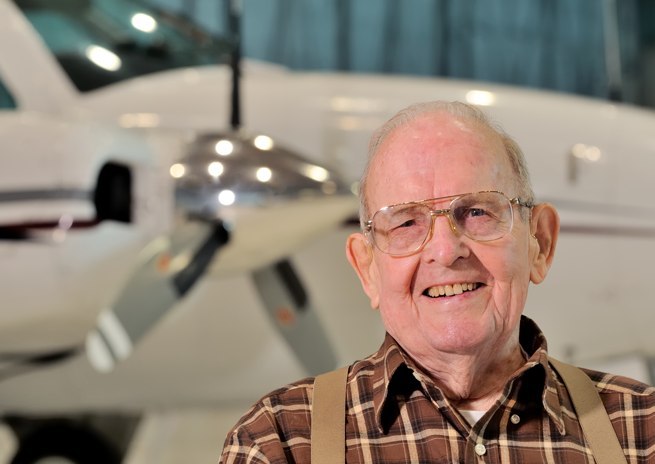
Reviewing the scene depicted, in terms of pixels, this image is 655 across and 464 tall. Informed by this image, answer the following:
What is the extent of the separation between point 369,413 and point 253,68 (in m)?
3.82

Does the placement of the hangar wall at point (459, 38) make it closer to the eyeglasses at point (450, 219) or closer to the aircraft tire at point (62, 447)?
the aircraft tire at point (62, 447)

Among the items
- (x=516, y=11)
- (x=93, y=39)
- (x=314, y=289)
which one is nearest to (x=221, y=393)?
(x=314, y=289)

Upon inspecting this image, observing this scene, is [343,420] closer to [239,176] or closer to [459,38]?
[239,176]

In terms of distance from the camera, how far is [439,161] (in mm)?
1334

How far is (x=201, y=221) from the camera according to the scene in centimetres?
340

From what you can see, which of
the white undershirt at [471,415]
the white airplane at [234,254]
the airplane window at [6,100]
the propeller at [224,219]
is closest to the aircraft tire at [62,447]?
the white airplane at [234,254]

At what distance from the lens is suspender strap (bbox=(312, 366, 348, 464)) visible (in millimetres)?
1266

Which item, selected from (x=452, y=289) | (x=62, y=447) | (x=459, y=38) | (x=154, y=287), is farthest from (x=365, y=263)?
(x=459, y=38)

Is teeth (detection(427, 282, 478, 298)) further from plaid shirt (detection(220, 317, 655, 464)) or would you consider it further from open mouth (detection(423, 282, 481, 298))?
plaid shirt (detection(220, 317, 655, 464))

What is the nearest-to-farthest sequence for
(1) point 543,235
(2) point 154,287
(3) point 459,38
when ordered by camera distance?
1. (1) point 543,235
2. (2) point 154,287
3. (3) point 459,38

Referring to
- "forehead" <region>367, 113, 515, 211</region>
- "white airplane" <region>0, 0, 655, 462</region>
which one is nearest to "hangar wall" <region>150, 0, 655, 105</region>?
"white airplane" <region>0, 0, 655, 462</region>

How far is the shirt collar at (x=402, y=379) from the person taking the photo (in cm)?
131

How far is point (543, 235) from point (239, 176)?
1.93 meters

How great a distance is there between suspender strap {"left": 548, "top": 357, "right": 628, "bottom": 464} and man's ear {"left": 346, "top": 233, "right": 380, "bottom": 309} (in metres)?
0.28
